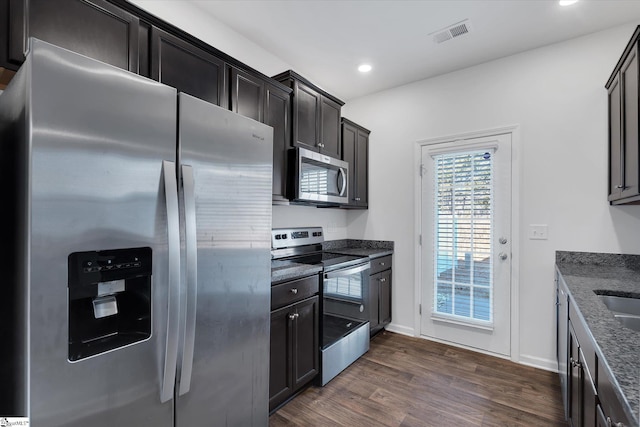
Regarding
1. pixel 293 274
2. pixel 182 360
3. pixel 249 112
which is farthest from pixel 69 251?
pixel 249 112

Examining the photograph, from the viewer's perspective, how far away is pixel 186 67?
1.77 metres

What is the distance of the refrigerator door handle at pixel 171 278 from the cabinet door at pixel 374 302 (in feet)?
7.10

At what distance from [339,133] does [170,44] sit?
5.91 ft

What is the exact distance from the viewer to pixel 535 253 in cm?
270

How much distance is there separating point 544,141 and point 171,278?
3138 mm

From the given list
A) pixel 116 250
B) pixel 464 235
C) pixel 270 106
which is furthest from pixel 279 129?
pixel 464 235

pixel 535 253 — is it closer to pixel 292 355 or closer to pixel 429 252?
pixel 429 252

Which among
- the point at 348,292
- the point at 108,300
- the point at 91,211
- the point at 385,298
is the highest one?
the point at 91,211

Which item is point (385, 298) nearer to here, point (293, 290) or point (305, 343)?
point (305, 343)

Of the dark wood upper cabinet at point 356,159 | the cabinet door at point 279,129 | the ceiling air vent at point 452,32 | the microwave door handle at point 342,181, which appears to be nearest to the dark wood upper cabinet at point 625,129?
the ceiling air vent at point 452,32

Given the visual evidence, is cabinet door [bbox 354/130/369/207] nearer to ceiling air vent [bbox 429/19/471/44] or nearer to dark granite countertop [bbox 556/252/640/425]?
ceiling air vent [bbox 429/19/471/44]

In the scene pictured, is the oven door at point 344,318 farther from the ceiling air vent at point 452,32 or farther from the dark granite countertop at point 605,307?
the ceiling air vent at point 452,32

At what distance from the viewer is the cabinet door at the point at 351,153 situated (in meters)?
3.28

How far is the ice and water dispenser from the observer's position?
94 cm
